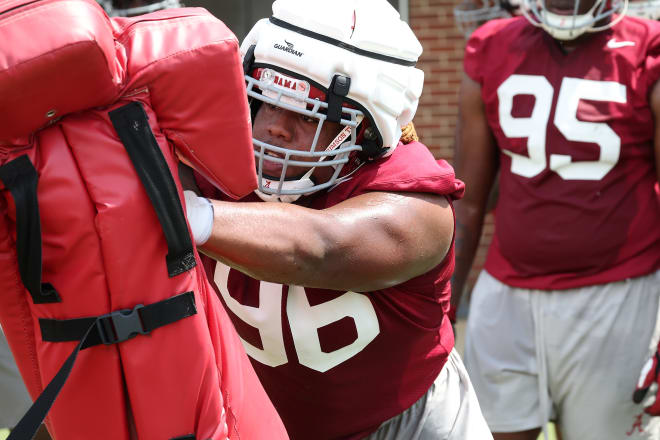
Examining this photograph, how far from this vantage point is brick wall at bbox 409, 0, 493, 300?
7.36 meters

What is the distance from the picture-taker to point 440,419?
267 cm

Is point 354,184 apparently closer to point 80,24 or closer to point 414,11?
point 80,24

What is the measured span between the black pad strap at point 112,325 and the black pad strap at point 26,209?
9cm

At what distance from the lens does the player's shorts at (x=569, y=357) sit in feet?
12.1

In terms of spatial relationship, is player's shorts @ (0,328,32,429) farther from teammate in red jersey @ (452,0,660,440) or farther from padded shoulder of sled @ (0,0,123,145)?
padded shoulder of sled @ (0,0,123,145)

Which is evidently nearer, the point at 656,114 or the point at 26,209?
the point at 26,209

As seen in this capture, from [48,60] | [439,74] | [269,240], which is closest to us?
[48,60]

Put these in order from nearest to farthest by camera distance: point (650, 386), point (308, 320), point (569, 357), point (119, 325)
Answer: point (119, 325) < point (308, 320) < point (650, 386) < point (569, 357)

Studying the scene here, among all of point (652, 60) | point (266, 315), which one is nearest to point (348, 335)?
point (266, 315)

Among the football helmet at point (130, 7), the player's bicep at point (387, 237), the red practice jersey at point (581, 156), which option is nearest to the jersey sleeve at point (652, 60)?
the red practice jersey at point (581, 156)

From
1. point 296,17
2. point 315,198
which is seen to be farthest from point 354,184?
point 296,17

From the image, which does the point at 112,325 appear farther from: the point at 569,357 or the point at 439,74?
the point at 439,74

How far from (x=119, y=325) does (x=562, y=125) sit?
2.45m

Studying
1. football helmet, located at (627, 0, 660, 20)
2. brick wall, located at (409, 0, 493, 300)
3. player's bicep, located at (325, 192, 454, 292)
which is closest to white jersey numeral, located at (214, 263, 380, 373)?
player's bicep, located at (325, 192, 454, 292)
